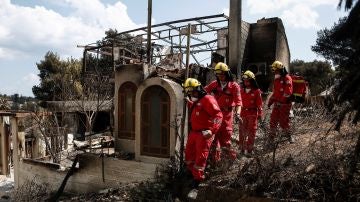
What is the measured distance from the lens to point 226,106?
8359 millimetres

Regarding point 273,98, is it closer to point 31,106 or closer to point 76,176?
point 76,176

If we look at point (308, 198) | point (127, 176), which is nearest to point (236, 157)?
point (308, 198)

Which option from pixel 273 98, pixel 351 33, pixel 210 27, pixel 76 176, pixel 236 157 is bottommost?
pixel 76 176

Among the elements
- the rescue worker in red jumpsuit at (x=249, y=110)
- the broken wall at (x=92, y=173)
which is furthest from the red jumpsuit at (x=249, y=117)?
the broken wall at (x=92, y=173)

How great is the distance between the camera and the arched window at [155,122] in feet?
30.5

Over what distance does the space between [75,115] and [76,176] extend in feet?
30.2

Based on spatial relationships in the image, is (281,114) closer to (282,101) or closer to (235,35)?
(282,101)

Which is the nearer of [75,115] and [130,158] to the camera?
[130,158]

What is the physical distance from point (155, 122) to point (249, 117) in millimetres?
2438

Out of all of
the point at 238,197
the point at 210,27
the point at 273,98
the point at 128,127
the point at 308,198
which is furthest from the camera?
the point at 210,27

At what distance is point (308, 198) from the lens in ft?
20.2

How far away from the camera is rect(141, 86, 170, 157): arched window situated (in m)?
9.28

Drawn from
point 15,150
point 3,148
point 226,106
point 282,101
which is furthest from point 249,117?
point 3,148

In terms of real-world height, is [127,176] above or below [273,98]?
below
